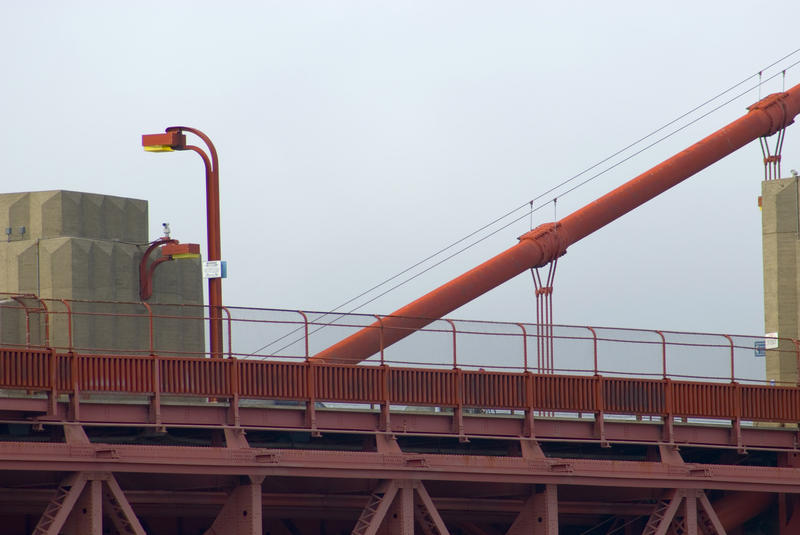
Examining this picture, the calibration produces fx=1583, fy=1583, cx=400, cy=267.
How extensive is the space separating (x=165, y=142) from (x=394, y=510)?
34.9 ft

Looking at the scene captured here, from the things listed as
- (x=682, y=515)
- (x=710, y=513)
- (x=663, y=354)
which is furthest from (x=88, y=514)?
(x=710, y=513)

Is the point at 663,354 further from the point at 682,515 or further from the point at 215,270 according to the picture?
the point at 215,270

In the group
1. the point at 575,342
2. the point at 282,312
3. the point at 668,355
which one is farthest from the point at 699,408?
the point at 282,312

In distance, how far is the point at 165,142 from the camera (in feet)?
128

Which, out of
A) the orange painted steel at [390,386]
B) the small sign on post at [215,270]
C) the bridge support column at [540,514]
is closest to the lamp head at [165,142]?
the small sign on post at [215,270]

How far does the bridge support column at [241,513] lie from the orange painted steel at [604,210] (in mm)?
15036

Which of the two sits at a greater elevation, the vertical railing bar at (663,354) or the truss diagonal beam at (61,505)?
the vertical railing bar at (663,354)

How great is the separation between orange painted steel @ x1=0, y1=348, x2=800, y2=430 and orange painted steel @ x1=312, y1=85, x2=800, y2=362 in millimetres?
10607

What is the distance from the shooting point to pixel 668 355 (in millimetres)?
41344

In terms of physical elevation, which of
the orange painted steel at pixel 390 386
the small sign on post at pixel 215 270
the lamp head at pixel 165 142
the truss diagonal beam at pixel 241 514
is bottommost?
the truss diagonal beam at pixel 241 514

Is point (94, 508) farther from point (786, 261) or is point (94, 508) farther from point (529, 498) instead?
point (786, 261)

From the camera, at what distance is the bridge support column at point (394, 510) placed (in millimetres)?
35750

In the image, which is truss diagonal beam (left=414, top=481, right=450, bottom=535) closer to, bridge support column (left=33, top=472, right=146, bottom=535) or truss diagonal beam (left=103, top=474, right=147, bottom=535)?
truss diagonal beam (left=103, top=474, right=147, bottom=535)

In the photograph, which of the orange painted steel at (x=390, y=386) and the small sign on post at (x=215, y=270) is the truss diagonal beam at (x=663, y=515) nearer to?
the orange painted steel at (x=390, y=386)
